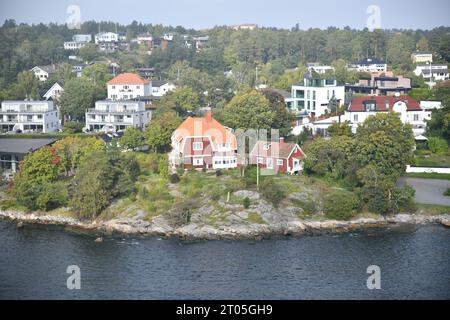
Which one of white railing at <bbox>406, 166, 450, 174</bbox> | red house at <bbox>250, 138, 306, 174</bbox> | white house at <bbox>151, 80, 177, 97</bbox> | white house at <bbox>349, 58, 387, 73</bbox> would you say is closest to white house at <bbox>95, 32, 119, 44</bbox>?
white house at <bbox>151, 80, 177, 97</bbox>

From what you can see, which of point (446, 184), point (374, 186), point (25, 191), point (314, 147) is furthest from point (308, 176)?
point (25, 191)

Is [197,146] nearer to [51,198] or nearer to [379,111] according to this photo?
[51,198]

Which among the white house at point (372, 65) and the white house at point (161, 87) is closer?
the white house at point (161, 87)

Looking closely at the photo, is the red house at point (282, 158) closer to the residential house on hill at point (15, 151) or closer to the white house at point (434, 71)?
the residential house on hill at point (15, 151)

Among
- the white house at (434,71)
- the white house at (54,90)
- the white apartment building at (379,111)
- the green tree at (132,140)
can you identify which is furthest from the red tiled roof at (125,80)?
the white house at (434,71)

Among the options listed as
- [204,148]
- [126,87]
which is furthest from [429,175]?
[126,87]

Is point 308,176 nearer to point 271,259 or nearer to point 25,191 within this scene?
point 271,259

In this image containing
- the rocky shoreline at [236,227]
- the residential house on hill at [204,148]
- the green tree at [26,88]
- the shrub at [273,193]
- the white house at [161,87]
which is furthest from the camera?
the white house at [161,87]
